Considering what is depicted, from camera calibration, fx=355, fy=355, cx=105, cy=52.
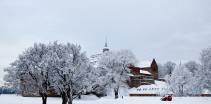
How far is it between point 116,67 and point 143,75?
151 ft

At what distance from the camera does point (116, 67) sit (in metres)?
88.4

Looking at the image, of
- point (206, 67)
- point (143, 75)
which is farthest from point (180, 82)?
point (143, 75)

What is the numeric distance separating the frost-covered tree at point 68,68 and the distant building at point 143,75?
65510mm

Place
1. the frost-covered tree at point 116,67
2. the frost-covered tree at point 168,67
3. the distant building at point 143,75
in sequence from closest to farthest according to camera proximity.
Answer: the frost-covered tree at point 116,67 → the distant building at point 143,75 → the frost-covered tree at point 168,67

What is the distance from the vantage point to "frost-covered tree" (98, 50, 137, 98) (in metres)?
85.9

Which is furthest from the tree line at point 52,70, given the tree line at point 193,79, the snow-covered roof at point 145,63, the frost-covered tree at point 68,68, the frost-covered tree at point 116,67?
the snow-covered roof at point 145,63

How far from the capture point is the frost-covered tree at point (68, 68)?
5138 cm

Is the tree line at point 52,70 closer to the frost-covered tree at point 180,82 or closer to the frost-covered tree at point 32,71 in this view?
the frost-covered tree at point 32,71

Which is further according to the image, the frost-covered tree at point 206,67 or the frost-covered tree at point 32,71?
the frost-covered tree at point 206,67

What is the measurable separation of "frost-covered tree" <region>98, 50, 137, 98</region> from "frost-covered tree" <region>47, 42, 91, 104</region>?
30.6 m

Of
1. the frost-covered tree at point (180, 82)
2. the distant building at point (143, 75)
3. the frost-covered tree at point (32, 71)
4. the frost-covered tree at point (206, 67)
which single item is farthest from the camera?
the distant building at point (143, 75)

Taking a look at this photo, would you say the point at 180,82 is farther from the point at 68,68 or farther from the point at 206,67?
the point at 68,68

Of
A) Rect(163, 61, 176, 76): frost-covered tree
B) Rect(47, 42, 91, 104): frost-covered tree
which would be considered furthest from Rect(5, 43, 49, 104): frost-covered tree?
Rect(163, 61, 176, 76): frost-covered tree

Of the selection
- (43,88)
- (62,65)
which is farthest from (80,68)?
(43,88)
